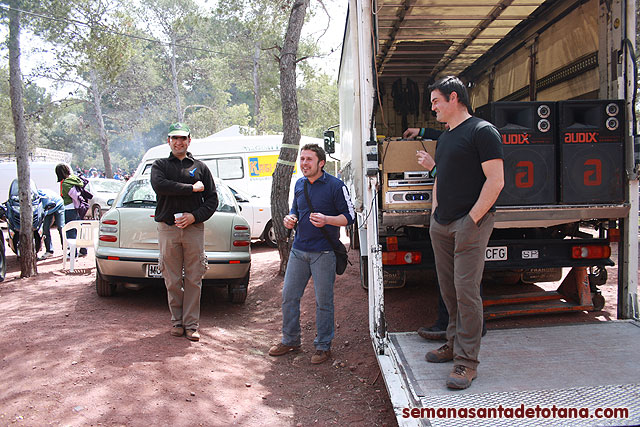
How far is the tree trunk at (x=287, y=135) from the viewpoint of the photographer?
7844mm

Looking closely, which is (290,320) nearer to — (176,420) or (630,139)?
(176,420)

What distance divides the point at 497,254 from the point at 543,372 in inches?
58.4

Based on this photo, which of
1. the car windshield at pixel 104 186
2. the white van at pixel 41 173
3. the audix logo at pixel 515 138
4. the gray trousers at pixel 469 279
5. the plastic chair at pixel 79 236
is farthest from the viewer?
the white van at pixel 41 173

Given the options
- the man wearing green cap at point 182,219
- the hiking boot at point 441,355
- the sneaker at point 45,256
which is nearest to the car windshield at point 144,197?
the man wearing green cap at point 182,219

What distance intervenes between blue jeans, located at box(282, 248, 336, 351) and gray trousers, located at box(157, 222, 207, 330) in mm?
908

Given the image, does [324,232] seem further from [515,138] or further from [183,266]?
[515,138]

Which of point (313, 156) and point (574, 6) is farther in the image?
point (574, 6)

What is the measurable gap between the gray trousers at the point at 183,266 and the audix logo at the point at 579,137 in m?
3.44

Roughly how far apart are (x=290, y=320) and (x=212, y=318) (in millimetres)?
1565

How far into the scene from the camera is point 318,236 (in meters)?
4.47

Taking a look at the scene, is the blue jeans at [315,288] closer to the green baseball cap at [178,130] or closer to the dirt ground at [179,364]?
the dirt ground at [179,364]

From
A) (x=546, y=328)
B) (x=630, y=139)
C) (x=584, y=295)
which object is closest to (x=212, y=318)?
(x=546, y=328)

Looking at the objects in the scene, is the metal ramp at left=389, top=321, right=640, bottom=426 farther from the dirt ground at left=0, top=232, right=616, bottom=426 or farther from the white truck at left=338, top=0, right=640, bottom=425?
the dirt ground at left=0, top=232, right=616, bottom=426

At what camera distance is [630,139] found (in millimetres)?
4289
